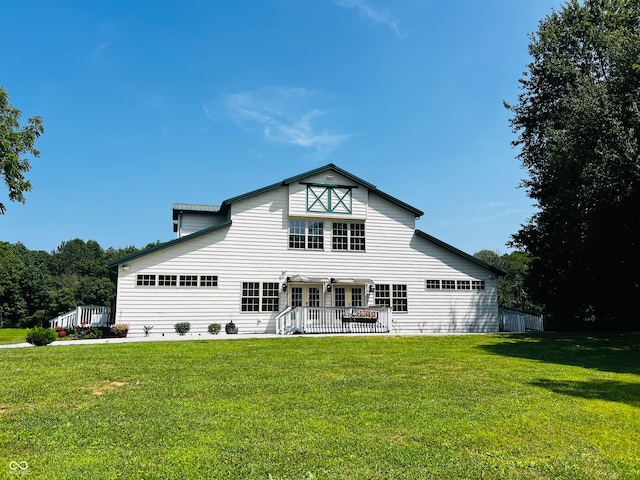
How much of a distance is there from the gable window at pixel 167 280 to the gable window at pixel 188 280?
25 centimetres

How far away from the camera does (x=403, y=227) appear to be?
22297 millimetres

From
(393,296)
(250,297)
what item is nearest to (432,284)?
(393,296)

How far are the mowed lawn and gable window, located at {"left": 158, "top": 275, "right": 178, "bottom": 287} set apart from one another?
353 inches

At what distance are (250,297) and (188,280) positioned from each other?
2.87 metres

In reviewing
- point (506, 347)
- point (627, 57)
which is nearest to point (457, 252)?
point (506, 347)

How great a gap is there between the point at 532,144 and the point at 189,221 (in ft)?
66.6

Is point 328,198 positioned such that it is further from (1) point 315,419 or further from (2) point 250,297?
(1) point 315,419

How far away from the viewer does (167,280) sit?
1900 cm

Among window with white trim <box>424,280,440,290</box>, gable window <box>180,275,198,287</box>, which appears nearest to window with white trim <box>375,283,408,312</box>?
window with white trim <box>424,280,440,290</box>

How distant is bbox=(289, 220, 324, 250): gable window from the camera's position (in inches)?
826

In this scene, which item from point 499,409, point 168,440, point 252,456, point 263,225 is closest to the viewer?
point 252,456

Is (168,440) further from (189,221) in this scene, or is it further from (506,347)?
(189,221)

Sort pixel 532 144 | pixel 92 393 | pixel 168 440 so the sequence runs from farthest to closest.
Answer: pixel 532 144, pixel 92 393, pixel 168 440

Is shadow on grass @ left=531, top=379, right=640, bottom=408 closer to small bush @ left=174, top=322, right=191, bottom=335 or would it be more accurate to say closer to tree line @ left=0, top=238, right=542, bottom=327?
small bush @ left=174, top=322, right=191, bottom=335
